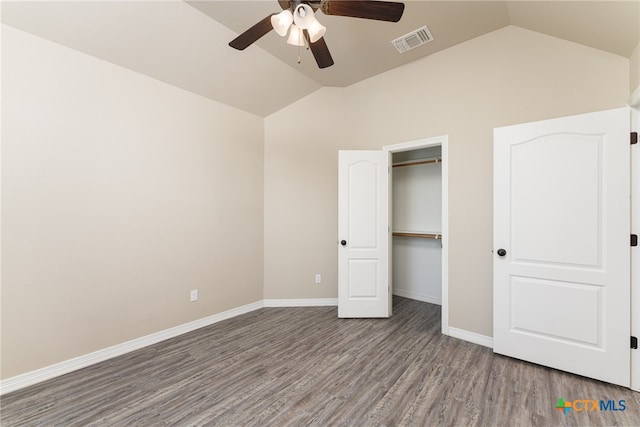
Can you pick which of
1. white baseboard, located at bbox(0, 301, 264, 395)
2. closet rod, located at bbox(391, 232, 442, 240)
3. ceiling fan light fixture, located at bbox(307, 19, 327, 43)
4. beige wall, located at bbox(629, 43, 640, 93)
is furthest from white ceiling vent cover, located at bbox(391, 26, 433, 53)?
white baseboard, located at bbox(0, 301, 264, 395)

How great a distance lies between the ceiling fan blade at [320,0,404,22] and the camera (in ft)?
5.23

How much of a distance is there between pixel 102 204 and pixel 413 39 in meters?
3.52

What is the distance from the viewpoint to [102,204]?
2.46m

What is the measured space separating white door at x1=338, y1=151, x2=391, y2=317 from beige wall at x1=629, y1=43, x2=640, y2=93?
209cm

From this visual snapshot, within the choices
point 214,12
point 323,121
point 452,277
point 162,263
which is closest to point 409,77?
point 323,121

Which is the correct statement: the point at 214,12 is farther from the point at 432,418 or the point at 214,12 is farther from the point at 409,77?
the point at 432,418

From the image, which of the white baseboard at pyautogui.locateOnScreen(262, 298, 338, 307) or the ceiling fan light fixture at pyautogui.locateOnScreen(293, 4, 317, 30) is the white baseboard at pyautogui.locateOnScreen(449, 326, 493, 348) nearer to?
the white baseboard at pyautogui.locateOnScreen(262, 298, 338, 307)

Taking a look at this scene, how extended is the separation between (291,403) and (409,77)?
11.9 feet

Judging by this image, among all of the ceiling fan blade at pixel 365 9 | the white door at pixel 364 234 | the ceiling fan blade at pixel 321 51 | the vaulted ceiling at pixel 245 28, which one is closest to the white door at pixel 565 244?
the vaulted ceiling at pixel 245 28

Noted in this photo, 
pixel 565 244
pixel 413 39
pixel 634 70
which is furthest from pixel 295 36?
pixel 565 244

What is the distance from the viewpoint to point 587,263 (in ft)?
7.01

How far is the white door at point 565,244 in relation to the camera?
6.67ft

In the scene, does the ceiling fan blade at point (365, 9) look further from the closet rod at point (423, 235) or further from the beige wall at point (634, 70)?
the closet rod at point (423, 235)

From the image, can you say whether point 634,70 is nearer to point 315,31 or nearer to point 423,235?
point 315,31
